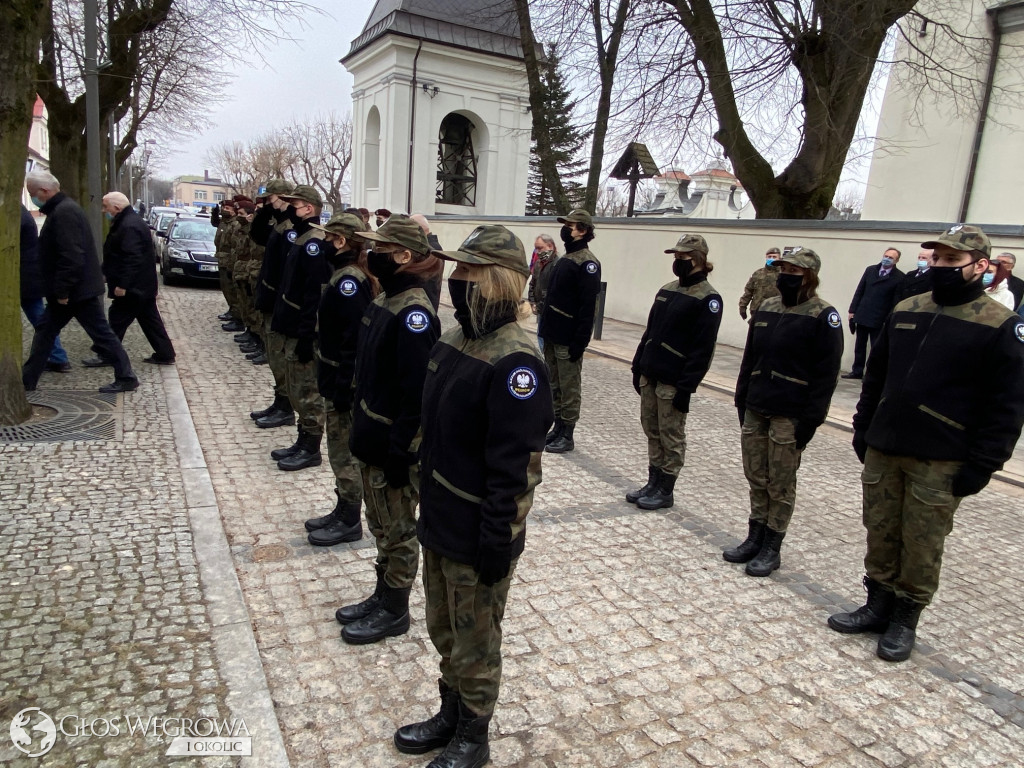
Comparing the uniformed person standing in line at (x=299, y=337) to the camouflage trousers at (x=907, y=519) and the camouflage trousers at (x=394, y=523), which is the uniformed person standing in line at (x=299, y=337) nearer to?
the camouflage trousers at (x=394, y=523)

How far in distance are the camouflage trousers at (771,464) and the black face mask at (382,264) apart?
8.17ft

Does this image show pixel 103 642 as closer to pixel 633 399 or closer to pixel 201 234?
pixel 633 399

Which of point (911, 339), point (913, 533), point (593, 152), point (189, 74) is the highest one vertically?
point (189, 74)

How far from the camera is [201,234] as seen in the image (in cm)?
1816

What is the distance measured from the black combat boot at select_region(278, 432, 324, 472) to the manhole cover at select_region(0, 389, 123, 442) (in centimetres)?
160

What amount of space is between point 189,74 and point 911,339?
22.4 meters

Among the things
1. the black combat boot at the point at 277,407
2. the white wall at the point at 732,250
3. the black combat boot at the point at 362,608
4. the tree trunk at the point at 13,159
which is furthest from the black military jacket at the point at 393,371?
the white wall at the point at 732,250

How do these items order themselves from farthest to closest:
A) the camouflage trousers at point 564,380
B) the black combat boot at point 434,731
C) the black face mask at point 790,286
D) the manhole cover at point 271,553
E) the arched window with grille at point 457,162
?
the arched window with grille at point 457,162
the camouflage trousers at point 564,380
the black face mask at point 790,286
the manhole cover at point 271,553
the black combat boot at point 434,731

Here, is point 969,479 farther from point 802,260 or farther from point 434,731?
point 434,731

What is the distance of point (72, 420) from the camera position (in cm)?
654

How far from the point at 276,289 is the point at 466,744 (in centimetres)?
482

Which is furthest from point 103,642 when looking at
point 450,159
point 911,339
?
point 450,159

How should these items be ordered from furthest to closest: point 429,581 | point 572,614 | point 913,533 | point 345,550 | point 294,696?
point 345,550 < point 572,614 < point 913,533 < point 294,696 < point 429,581

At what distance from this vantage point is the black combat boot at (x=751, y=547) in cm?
471
